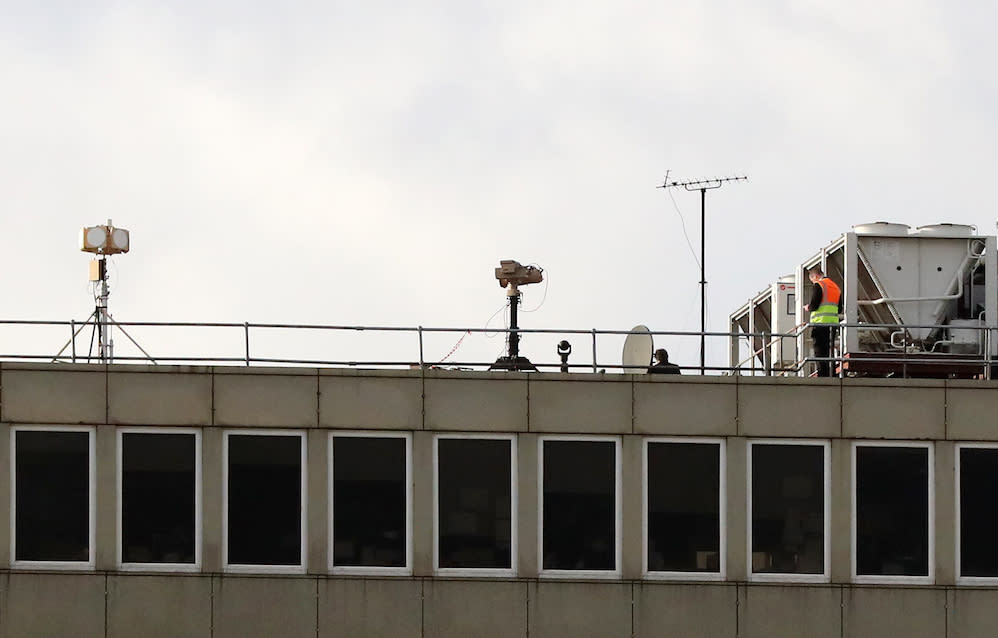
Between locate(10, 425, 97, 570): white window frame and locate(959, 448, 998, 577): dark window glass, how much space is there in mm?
12280

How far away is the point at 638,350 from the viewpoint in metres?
27.7

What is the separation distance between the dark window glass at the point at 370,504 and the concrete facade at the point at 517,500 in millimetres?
229

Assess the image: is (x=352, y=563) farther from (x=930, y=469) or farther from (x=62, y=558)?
(x=930, y=469)

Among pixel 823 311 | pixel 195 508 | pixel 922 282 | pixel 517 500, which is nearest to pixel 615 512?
pixel 517 500

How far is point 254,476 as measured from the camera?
87.7 feet

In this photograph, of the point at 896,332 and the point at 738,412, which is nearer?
the point at 738,412

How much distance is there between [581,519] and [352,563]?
3.30 meters

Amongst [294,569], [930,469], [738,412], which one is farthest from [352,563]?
[930,469]

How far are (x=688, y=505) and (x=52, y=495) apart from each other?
8983 mm

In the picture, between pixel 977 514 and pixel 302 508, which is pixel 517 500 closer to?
pixel 302 508

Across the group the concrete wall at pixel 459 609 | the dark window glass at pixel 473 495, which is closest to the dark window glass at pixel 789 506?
the concrete wall at pixel 459 609

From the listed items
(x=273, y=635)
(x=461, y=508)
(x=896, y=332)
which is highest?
(x=896, y=332)

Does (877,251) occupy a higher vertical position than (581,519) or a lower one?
higher

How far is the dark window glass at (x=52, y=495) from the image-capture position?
2653 cm
